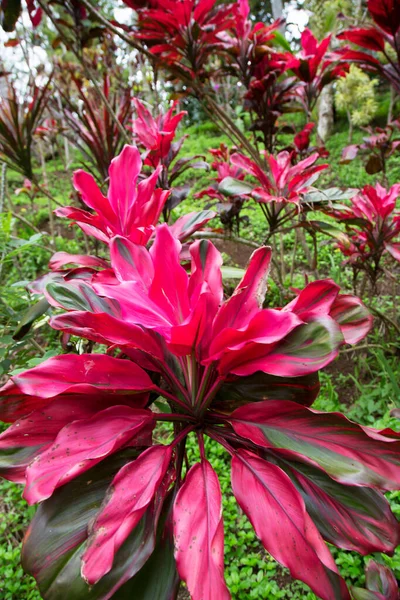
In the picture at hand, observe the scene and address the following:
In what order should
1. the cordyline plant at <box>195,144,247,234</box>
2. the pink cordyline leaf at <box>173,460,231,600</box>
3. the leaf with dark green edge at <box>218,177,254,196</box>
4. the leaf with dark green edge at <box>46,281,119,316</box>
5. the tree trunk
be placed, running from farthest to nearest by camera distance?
the tree trunk
the cordyline plant at <box>195,144,247,234</box>
the leaf with dark green edge at <box>218,177,254,196</box>
the leaf with dark green edge at <box>46,281,119,316</box>
the pink cordyline leaf at <box>173,460,231,600</box>

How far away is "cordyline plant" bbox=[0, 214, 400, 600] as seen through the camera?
530 millimetres

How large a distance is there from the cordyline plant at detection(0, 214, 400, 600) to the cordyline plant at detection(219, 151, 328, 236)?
0.68 meters

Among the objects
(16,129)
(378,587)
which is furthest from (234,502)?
(16,129)

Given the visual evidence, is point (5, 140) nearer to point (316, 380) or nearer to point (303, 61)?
point (303, 61)

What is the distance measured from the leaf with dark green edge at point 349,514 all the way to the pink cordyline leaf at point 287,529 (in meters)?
0.05

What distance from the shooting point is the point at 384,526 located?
563mm

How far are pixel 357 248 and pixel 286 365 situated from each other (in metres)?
1.57

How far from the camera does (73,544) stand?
1.78ft

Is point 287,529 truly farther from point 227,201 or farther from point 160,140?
point 227,201

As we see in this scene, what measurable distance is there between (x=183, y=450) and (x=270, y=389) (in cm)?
20

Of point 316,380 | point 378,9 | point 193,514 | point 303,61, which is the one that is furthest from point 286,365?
point 303,61

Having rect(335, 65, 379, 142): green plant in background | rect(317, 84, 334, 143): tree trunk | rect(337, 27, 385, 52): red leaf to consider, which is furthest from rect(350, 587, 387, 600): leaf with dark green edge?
rect(317, 84, 334, 143): tree trunk

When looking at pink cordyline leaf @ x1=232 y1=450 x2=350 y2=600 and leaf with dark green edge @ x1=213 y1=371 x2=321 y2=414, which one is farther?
leaf with dark green edge @ x1=213 y1=371 x2=321 y2=414

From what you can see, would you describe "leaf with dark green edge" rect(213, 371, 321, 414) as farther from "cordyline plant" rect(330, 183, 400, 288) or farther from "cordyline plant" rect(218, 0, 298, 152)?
"cordyline plant" rect(218, 0, 298, 152)
